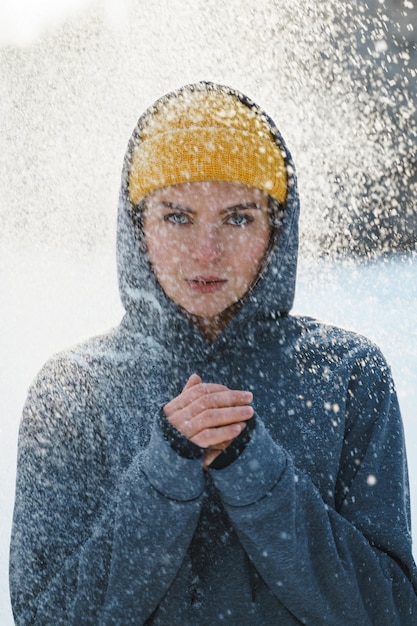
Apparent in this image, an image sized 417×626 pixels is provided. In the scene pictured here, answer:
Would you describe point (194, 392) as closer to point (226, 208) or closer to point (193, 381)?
point (193, 381)

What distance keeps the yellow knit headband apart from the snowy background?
8.42 feet

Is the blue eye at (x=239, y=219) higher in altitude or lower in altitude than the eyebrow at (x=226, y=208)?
lower

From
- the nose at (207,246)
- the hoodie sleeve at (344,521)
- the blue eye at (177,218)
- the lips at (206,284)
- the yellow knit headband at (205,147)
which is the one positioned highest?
the yellow knit headband at (205,147)

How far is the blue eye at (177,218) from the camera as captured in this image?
1.14 m

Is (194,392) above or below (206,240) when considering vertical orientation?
below

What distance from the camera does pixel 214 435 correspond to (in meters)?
0.93

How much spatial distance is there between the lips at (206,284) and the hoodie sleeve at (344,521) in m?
0.28

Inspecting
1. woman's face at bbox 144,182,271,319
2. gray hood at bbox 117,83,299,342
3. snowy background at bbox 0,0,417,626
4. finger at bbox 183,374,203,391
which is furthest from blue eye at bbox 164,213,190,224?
snowy background at bbox 0,0,417,626

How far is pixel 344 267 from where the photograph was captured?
556 cm

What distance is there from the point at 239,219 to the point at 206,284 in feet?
0.41

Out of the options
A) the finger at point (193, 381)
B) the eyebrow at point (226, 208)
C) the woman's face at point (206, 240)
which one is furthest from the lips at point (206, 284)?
the finger at point (193, 381)

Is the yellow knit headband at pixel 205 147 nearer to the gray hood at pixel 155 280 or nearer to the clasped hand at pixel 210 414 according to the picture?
the gray hood at pixel 155 280

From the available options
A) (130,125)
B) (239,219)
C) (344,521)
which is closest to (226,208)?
(239,219)

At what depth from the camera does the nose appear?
44.3 inches
